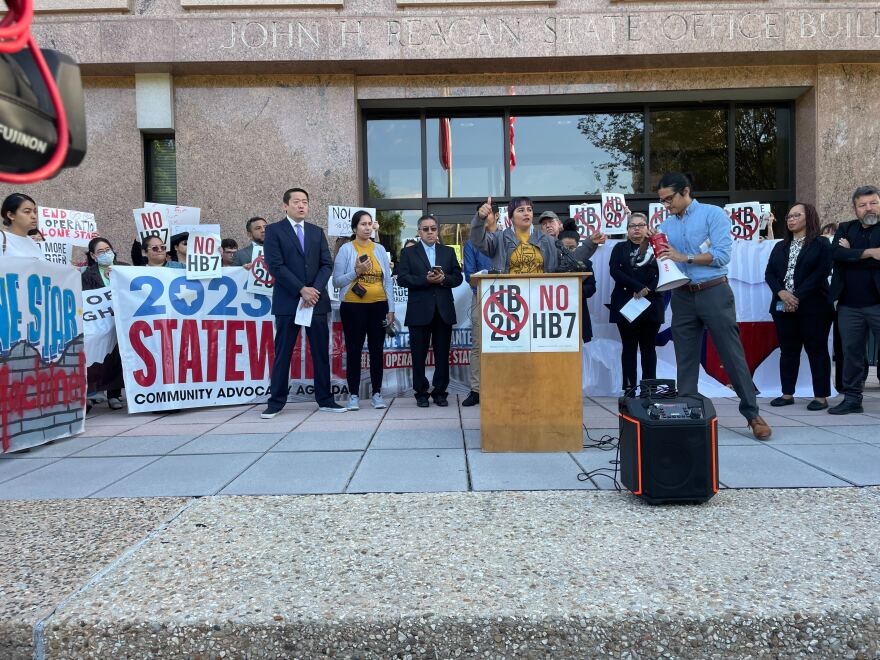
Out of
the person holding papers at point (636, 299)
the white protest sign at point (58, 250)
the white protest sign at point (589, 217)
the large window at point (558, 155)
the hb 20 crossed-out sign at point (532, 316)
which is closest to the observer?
the hb 20 crossed-out sign at point (532, 316)

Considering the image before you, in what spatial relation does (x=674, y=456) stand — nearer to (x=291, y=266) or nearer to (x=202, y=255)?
(x=291, y=266)

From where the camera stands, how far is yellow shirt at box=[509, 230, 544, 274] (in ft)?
18.3

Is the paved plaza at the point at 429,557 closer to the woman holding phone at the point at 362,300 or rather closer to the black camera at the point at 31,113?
the black camera at the point at 31,113

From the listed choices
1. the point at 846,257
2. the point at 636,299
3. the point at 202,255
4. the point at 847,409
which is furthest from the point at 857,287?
the point at 202,255

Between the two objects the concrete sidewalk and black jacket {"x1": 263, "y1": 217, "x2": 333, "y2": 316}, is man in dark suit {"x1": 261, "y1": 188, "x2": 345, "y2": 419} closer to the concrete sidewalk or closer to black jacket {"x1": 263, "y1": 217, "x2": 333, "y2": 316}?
black jacket {"x1": 263, "y1": 217, "x2": 333, "y2": 316}

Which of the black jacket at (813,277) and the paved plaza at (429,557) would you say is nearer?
the paved plaza at (429,557)

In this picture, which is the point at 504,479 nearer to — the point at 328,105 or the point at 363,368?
the point at 363,368

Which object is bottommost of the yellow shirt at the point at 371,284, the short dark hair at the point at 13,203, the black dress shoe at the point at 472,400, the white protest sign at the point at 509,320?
the black dress shoe at the point at 472,400

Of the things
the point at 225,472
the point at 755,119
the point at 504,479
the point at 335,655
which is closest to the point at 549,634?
the point at 335,655

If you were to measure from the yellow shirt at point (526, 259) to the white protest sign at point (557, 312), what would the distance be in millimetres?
764

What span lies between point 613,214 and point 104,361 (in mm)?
6854

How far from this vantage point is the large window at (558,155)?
1109cm

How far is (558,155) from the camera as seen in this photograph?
36.7 feet

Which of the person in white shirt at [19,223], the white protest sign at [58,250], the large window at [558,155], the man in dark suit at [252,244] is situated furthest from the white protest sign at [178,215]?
the large window at [558,155]
